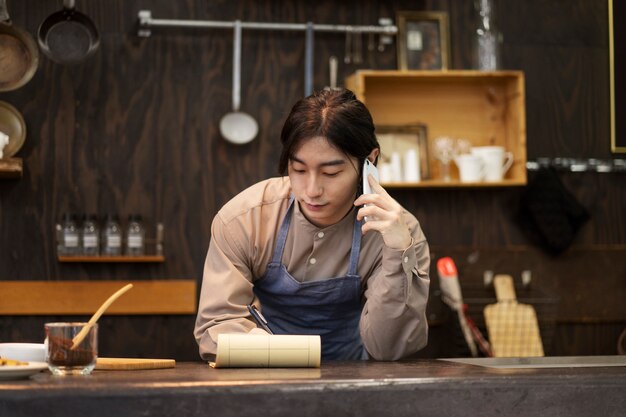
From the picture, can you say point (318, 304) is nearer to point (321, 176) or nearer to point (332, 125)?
point (321, 176)

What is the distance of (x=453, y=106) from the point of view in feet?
15.4

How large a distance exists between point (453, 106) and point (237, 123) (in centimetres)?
111

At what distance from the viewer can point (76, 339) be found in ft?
6.31

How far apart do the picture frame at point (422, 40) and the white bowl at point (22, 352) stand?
2.91 metres

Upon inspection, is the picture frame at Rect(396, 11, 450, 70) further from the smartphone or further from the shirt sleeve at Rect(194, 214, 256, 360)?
the shirt sleeve at Rect(194, 214, 256, 360)

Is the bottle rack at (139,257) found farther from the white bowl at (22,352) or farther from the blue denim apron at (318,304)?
the white bowl at (22,352)

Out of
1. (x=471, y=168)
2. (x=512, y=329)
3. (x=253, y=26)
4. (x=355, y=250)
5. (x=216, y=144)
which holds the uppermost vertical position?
(x=253, y=26)

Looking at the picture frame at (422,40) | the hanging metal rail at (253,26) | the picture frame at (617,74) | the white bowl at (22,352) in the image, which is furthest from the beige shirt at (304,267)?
Result: the picture frame at (617,74)

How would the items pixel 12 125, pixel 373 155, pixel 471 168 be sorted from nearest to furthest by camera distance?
1. pixel 373 155
2. pixel 12 125
3. pixel 471 168

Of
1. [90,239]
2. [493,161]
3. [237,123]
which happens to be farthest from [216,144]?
[493,161]

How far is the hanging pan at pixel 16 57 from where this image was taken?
4.11 metres

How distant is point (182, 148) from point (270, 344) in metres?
2.45

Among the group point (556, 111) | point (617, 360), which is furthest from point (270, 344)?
point (556, 111)

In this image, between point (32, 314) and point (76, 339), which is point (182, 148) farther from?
point (76, 339)
